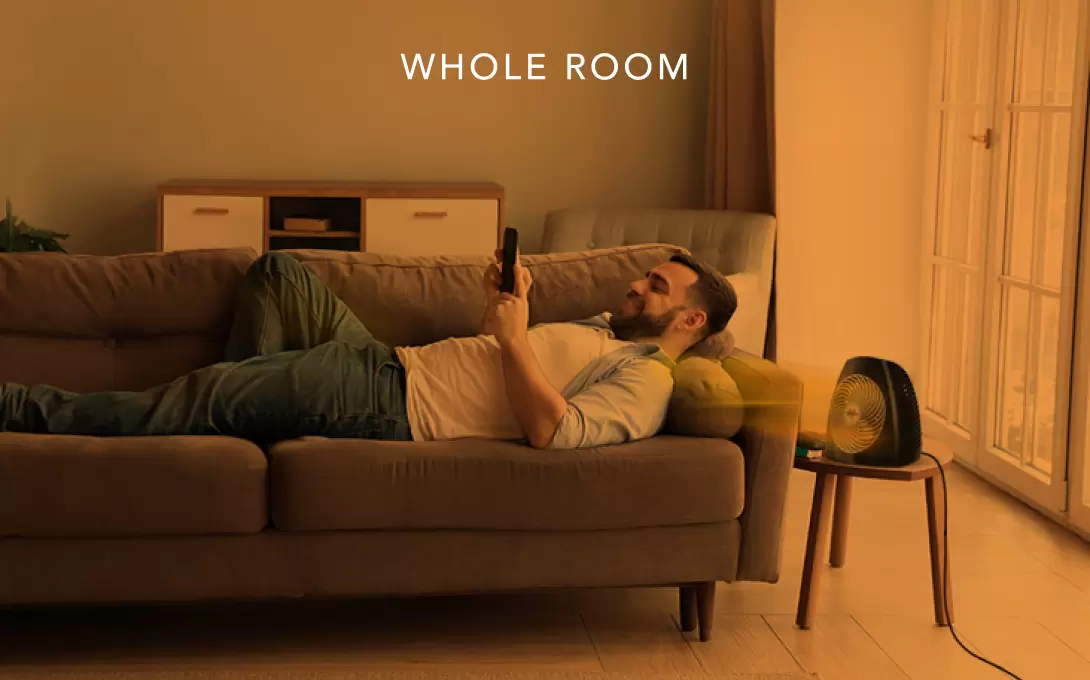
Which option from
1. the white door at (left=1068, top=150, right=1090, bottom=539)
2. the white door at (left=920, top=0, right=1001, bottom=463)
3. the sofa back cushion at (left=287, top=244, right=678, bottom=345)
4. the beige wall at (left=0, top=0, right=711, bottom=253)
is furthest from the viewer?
the beige wall at (left=0, top=0, right=711, bottom=253)

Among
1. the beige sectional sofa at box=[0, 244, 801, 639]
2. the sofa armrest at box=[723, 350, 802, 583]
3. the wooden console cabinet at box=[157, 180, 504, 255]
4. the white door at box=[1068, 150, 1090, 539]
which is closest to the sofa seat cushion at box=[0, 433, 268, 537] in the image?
the beige sectional sofa at box=[0, 244, 801, 639]

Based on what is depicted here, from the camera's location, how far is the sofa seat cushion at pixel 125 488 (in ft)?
8.31

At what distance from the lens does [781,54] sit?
4.89m

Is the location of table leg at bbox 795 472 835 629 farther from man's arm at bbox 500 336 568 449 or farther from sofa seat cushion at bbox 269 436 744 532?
man's arm at bbox 500 336 568 449

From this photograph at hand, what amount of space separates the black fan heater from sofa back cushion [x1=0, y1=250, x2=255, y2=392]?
146 centimetres

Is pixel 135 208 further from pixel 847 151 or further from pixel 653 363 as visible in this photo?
pixel 653 363

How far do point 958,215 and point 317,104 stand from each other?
2572 millimetres

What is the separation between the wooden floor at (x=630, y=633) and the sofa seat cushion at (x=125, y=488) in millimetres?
295

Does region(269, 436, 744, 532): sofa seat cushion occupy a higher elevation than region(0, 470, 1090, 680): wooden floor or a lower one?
higher

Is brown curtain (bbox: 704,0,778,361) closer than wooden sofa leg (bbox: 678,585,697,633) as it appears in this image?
No

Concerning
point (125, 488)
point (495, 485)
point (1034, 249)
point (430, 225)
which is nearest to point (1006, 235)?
point (1034, 249)

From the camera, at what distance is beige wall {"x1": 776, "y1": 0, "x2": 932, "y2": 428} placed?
4844 mm

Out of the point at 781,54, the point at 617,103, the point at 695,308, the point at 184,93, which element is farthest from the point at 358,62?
the point at 695,308

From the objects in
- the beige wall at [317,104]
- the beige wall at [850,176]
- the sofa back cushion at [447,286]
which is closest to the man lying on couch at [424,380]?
the sofa back cushion at [447,286]
